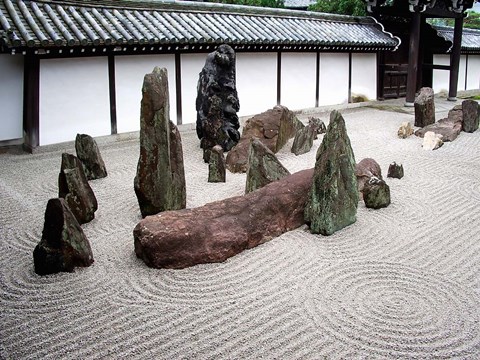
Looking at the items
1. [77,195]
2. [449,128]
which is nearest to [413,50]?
[449,128]

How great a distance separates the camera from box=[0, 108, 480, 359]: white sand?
14.4ft

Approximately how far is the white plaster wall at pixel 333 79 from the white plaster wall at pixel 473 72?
954cm

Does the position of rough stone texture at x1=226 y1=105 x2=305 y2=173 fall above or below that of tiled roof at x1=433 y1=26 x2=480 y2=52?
below

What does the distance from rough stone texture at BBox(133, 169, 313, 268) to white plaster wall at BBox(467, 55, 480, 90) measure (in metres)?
21.3

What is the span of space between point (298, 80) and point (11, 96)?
30.2 feet

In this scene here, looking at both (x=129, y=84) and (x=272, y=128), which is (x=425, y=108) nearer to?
(x=272, y=128)

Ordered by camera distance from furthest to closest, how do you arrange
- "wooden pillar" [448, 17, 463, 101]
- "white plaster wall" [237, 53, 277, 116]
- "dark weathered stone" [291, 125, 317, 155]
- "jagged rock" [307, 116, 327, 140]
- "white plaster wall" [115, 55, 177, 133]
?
"wooden pillar" [448, 17, 463, 101], "white plaster wall" [237, 53, 277, 116], "white plaster wall" [115, 55, 177, 133], "jagged rock" [307, 116, 327, 140], "dark weathered stone" [291, 125, 317, 155]

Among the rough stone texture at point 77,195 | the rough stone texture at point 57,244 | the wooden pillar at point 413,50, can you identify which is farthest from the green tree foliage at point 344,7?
the rough stone texture at point 57,244

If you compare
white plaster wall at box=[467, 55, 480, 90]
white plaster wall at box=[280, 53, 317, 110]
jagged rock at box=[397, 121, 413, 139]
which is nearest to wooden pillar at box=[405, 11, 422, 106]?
white plaster wall at box=[280, 53, 317, 110]

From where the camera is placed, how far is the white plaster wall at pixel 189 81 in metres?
14.6

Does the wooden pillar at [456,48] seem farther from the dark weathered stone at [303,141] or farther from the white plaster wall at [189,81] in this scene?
the dark weathered stone at [303,141]

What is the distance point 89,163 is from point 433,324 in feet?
22.9

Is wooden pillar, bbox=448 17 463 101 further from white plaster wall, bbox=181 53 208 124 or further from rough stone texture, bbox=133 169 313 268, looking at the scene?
rough stone texture, bbox=133 169 313 268

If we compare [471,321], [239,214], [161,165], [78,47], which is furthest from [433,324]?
[78,47]
